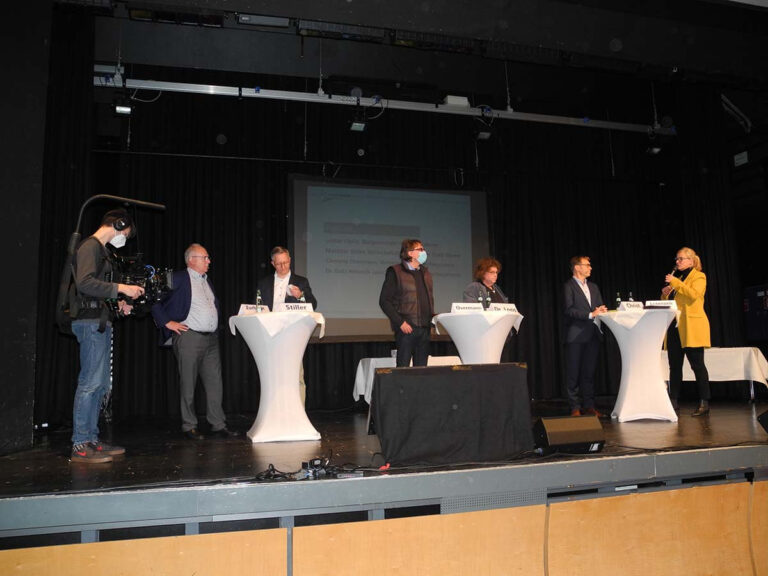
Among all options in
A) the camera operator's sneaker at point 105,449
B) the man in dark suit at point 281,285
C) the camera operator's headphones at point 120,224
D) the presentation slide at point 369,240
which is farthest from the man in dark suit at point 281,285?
the presentation slide at point 369,240

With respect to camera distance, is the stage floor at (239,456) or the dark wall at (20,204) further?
the dark wall at (20,204)

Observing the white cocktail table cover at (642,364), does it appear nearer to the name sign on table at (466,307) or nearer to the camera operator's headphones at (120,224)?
the name sign on table at (466,307)

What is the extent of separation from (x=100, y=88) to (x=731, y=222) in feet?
25.8

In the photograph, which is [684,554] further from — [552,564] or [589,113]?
[589,113]

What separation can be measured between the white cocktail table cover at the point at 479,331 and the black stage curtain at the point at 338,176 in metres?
2.84

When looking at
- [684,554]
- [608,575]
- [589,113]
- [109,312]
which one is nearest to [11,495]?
[109,312]

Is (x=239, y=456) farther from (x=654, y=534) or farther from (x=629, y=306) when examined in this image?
(x=629, y=306)

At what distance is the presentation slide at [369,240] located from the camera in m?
6.82

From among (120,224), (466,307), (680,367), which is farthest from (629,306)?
(120,224)

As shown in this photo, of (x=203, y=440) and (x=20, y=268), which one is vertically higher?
(x=20, y=268)

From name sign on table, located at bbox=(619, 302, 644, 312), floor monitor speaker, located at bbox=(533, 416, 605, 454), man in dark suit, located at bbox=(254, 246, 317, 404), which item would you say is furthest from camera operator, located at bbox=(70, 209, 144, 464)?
name sign on table, located at bbox=(619, 302, 644, 312)

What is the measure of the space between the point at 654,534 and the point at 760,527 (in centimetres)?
66

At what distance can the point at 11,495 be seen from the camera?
7.60 ft

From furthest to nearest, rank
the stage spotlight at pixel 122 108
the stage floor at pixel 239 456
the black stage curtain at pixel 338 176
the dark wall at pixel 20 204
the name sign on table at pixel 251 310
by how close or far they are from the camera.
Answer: the stage spotlight at pixel 122 108
the black stage curtain at pixel 338 176
the name sign on table at pixel 251 310
the dark wall at pixel 20 204
the stage floor at pixel 239 456
